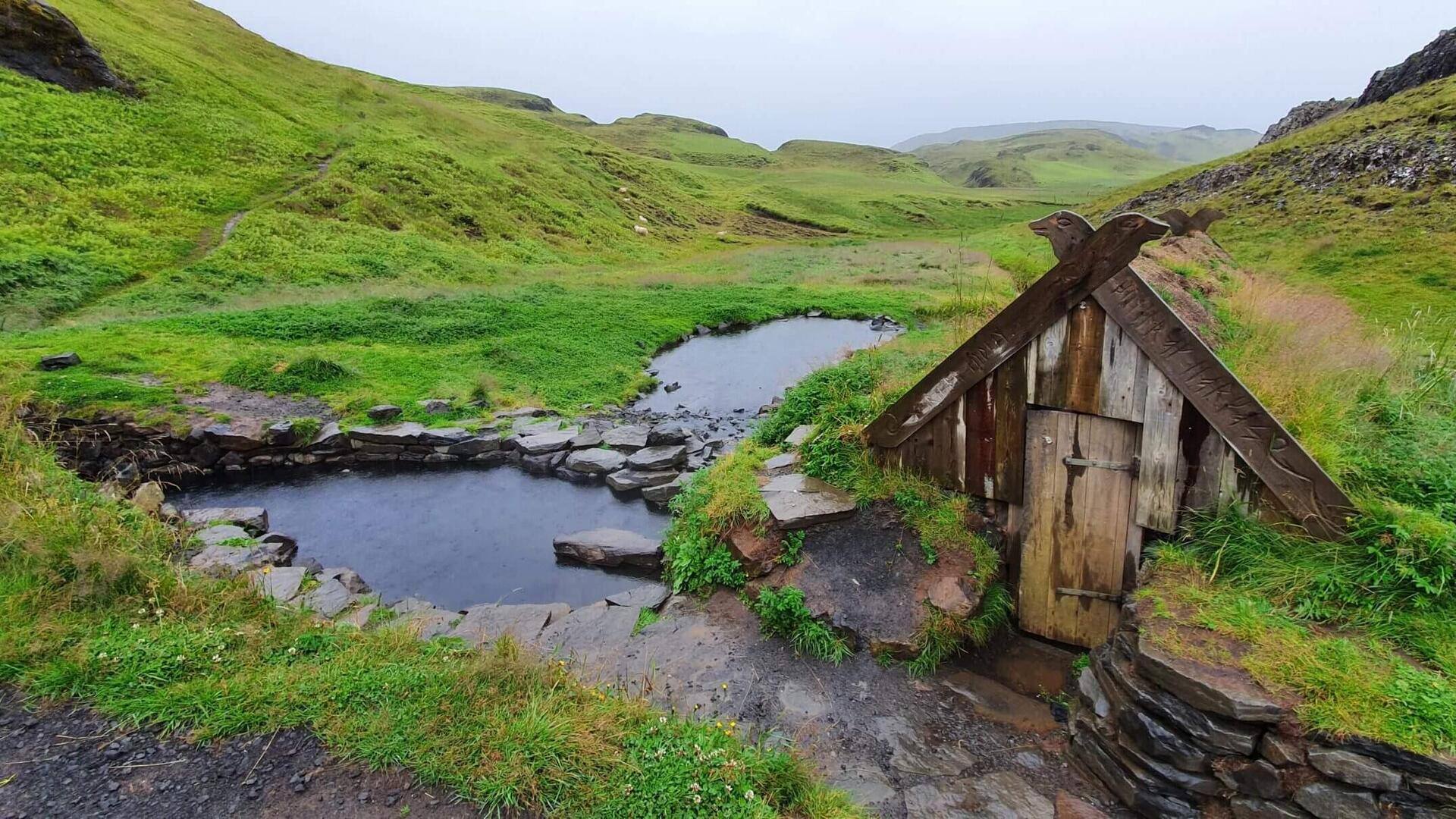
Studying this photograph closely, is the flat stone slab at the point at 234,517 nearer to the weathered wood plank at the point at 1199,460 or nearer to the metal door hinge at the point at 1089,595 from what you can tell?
the metal door hinge at the point at 1089,595

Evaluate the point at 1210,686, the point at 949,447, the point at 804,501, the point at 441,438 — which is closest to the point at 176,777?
the point at 804,501

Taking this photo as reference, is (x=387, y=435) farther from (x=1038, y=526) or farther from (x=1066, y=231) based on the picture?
(x=1066, y=231)

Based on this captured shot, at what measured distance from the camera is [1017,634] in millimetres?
7719

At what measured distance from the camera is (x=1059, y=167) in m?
149

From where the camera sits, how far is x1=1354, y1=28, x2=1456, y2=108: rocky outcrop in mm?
32219

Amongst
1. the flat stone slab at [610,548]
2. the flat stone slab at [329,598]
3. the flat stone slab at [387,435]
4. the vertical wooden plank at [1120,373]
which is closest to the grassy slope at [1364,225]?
the vertical wooden plank at [1120,373]

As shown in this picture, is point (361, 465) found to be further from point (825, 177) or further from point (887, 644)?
point (825, 177)

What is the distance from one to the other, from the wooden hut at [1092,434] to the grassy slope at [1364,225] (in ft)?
28.4

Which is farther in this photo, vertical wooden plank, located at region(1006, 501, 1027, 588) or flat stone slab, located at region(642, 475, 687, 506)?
flat stone slab, located at region(642, 475, 687, 506)

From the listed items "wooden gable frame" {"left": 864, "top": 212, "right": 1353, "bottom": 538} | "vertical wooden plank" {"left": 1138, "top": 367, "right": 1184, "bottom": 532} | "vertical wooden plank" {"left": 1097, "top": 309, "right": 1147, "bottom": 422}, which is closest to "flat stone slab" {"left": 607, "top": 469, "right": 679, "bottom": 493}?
"wooden gable frame" {"left": 864, "top": 212, "right": 1353, "bottom": 538}

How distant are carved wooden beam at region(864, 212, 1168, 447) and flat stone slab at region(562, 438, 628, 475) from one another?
767cm

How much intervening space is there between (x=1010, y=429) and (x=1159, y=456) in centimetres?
145

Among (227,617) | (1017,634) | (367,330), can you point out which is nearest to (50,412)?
(367,330)

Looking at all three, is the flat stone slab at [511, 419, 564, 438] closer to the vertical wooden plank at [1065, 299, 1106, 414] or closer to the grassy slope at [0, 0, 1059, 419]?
the grassy slope at [0, 0, 1059, 419]
